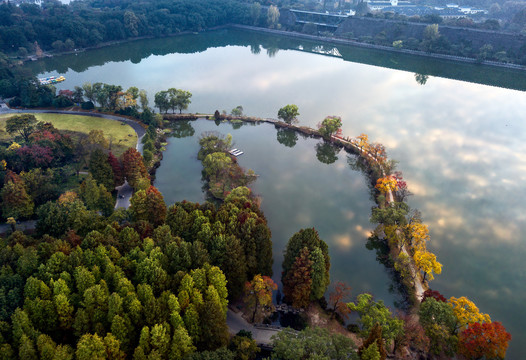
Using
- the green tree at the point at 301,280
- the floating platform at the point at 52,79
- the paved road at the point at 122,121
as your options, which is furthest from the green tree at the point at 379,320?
the floating platform at the point at 52,79

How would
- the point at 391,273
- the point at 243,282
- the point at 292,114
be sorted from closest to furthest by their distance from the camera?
the point at 243,282 < the point at 391,273 < the point at 292,114

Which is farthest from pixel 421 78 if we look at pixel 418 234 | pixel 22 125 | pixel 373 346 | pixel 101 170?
pixel 22 125

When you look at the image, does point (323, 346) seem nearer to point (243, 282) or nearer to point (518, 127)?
point (243, 282)

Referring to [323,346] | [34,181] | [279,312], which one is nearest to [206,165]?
[34,181]

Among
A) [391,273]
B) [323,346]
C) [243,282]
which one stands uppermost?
[323,346]

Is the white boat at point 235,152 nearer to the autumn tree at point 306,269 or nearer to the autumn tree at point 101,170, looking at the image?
the autumn tree at point 101,170

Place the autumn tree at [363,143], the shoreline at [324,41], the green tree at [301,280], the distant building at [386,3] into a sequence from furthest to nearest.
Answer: the distant building at [386,3] → the shoreline at [324,41] → the autumn tree at [363,143] → the green tree at [301,280]

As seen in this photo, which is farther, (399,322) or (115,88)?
(115,88)

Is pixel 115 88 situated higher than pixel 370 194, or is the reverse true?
pixel 115 88
